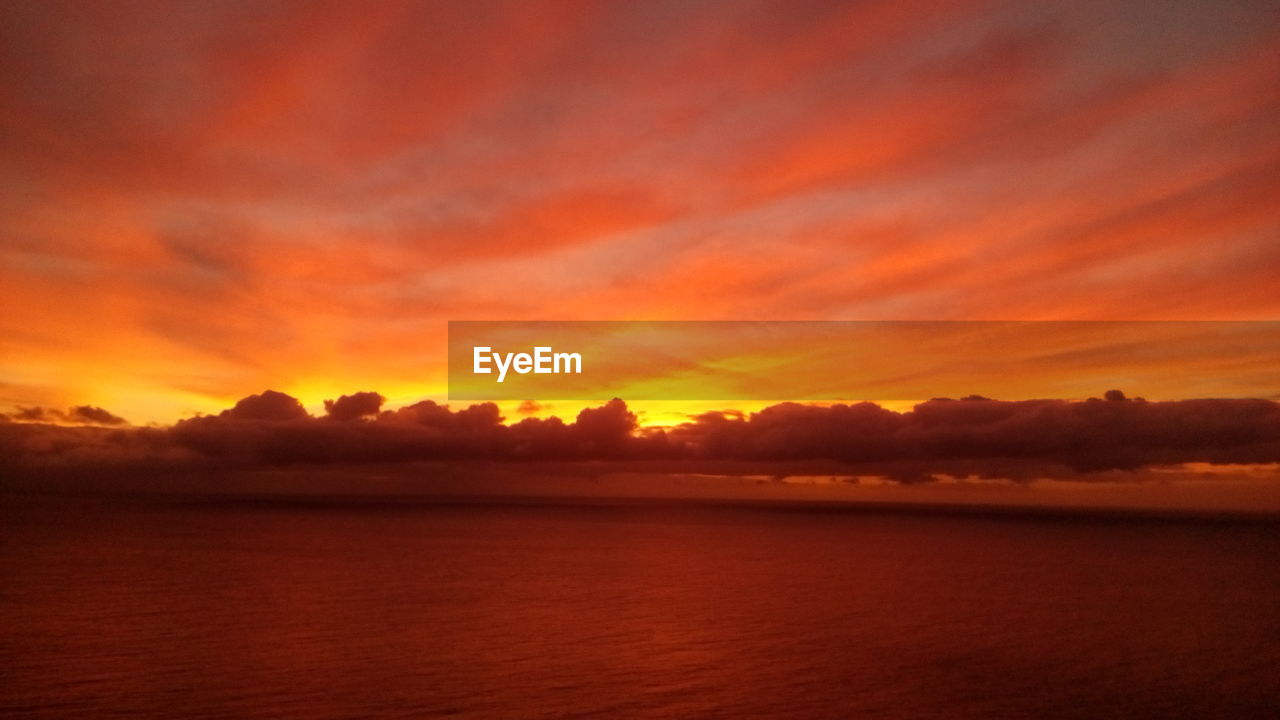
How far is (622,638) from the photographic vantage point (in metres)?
37.6

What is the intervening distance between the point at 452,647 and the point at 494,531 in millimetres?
95060

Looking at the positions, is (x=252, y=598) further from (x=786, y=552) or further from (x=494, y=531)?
(x=494, y=531)

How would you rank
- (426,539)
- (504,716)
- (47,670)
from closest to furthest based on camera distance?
(504,716) → (47,670) → (426,539)

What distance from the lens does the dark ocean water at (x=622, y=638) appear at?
27.2 m

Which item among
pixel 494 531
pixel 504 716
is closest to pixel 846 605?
pixel 504 716

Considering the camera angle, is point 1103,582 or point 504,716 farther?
point 1103,582

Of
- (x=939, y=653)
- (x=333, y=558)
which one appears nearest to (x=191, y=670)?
(x=939, y=653)

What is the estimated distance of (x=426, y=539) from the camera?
352ft

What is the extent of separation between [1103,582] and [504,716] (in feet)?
171

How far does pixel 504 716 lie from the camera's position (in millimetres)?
25328

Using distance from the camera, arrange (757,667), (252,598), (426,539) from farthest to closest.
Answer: (426,539) < (252,598) < (757,667)

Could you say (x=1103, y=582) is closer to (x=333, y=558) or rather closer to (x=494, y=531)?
(x=333, y=558)

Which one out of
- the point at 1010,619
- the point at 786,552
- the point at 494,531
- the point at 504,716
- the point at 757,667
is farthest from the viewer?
the point at 494,531

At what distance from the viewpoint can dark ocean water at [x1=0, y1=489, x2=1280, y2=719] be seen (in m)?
27.2
